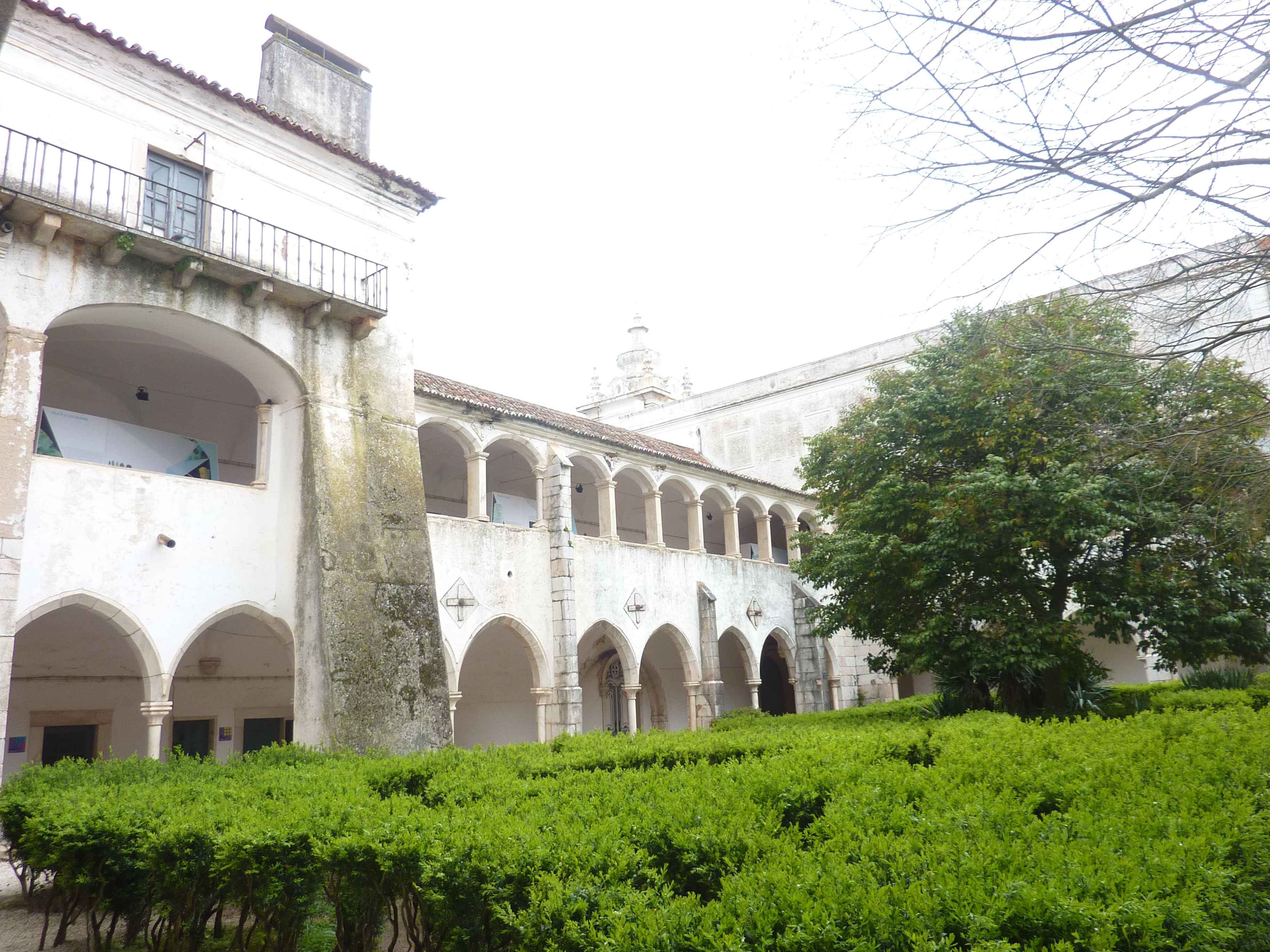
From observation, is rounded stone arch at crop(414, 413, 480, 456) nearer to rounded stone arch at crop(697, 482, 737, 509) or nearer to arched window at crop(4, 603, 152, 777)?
arched window at crop(4, 603, 152, 777)

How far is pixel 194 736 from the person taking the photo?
13.9 metres

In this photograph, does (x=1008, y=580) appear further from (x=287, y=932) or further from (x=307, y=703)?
(x=287, y=932)

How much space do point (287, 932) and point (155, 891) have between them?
108 centimetres

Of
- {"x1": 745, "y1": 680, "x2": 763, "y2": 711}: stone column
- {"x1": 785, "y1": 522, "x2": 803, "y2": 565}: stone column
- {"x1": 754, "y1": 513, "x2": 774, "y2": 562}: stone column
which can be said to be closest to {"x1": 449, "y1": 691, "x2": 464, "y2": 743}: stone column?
{"x1": 745, "y1": 680, "x2": 763, "y2": 711}: stone column

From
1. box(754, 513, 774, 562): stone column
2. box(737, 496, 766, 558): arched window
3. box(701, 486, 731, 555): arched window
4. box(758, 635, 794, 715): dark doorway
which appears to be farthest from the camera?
box(758, 635, 794, 715): dark doorway

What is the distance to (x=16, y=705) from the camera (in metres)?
12.1

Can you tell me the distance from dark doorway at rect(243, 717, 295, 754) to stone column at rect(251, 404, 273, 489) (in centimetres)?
486

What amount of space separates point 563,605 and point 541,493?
209 cm

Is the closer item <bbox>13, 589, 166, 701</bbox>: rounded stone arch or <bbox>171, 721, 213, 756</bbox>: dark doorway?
<bbox>13, 589, 166, 701</bbox>: rounded stone arch

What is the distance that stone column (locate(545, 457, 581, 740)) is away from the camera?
1510cm

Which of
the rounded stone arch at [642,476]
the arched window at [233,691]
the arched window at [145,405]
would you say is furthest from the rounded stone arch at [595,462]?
the arched window at [233,691]

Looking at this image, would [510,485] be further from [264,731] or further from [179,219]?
[179,219]

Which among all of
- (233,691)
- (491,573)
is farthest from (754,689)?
(233,691)

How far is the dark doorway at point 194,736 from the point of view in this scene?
1370 centimetres
